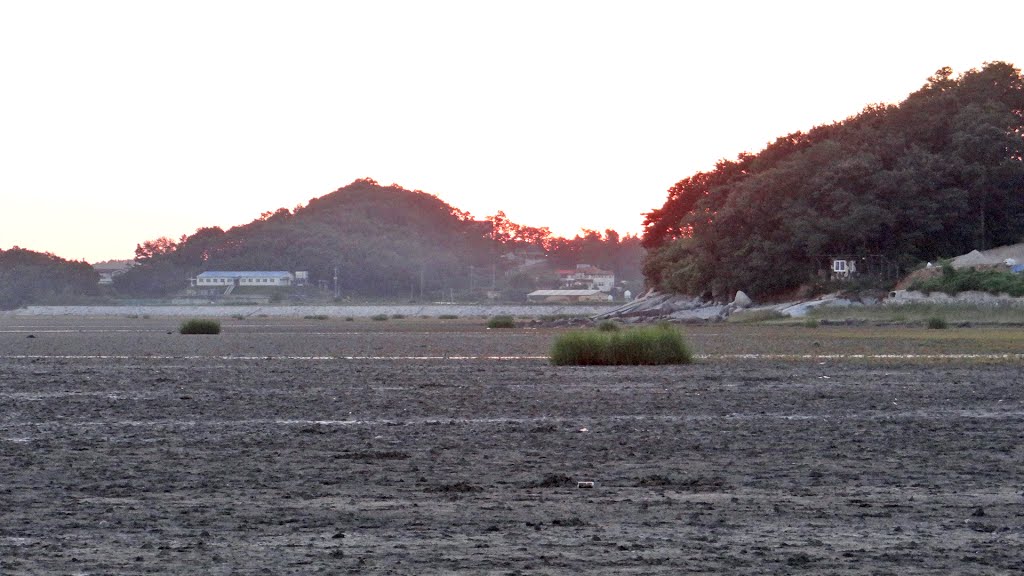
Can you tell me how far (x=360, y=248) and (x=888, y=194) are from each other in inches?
3570

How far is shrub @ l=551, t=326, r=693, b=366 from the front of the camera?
76.0ft

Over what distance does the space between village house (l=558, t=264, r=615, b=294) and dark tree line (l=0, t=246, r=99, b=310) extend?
54838 millimetres

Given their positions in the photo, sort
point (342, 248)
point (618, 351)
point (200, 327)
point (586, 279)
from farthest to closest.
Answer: point (586, 279) < point (342, 248) < point (200, 327) < point (618, 351)

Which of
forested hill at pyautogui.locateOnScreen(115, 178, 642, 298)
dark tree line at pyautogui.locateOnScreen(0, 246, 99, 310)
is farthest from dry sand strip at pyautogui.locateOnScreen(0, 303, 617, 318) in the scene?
forested hill at pyautogui.locateOnScreen(115, 178, 642, 298)

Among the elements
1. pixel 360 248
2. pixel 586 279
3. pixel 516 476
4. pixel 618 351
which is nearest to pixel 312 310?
pixel 360 248

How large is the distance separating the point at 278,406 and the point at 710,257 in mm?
55787

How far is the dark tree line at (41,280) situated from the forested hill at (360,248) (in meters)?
5.47

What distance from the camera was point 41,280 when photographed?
127500 mm

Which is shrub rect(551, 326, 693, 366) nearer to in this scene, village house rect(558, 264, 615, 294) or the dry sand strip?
the dry sand strip

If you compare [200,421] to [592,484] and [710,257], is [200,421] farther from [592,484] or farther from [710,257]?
[710,257]

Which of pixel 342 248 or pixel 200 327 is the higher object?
pixel 342 248

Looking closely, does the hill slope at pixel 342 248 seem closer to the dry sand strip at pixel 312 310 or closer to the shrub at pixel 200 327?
the dry sand strip at pixel 312 310

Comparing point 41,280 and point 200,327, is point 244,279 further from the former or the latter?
point 200,327

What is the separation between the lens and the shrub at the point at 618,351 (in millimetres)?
23156
